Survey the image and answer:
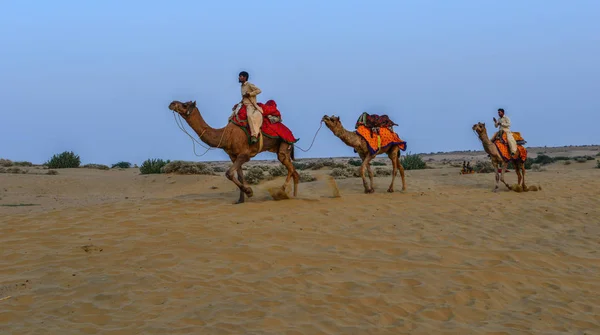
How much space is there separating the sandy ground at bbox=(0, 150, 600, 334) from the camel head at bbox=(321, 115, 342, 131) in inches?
89.2

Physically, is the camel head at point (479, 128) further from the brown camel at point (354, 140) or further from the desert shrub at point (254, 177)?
the desert shrub at point (254, 177)

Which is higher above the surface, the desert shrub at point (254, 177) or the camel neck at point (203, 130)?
the camel neck at point (203, 130)

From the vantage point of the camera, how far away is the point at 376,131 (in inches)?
653

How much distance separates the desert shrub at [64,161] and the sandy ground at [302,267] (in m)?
17.0

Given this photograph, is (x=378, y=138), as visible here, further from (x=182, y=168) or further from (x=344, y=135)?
(x=182, y=168)

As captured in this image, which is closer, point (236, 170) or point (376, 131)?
point (236, 170)

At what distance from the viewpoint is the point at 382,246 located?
9.73m

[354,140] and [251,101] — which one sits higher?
[251,101]

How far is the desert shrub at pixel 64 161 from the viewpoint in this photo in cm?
3038

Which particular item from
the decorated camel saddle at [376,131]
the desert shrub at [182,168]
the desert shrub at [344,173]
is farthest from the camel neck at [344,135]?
the desert shrub at [182,168]

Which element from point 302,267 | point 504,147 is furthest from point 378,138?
point 302,267

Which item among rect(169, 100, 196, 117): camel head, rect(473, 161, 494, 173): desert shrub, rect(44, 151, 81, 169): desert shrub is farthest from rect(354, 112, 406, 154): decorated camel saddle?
rect(44, 151, 81, 169): desert shrub

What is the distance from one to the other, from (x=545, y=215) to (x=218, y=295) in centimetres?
922

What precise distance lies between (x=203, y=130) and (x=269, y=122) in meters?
1.70
